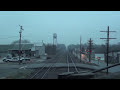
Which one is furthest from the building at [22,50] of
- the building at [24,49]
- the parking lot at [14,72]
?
the parking lot at [14,72]

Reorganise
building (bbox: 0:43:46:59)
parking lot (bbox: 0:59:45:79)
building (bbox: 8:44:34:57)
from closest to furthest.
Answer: parking lot (bbox: 0:59:45:79)
building (bbox: 0:43:46:59)
building (bbox: 8:44:34:57)

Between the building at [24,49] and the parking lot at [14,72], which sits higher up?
the building at [24,49]

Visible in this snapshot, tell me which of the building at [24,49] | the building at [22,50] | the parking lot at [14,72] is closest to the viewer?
the parking lot at [14,72]

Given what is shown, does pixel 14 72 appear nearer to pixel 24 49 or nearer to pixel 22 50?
pixel 22 50

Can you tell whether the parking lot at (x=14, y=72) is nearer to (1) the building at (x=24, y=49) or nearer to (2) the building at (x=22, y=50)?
(2) the building at (x=22, y=50)

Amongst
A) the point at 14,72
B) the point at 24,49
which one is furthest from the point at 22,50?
the point at 14,72

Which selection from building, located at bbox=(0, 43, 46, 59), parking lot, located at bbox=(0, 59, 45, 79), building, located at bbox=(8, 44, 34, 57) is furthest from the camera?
building, located at bbox=(8, 44, 34, 57)

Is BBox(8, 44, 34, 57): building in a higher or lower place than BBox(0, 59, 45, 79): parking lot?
higher

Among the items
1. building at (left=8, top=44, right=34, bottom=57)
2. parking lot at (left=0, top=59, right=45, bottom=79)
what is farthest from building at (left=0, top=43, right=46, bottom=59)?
parking lot at (left=0, top=59, right=45, bottom=79)

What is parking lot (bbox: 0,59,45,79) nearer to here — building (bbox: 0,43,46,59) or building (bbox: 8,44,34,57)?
building (bbox: 0,43,46,59)
